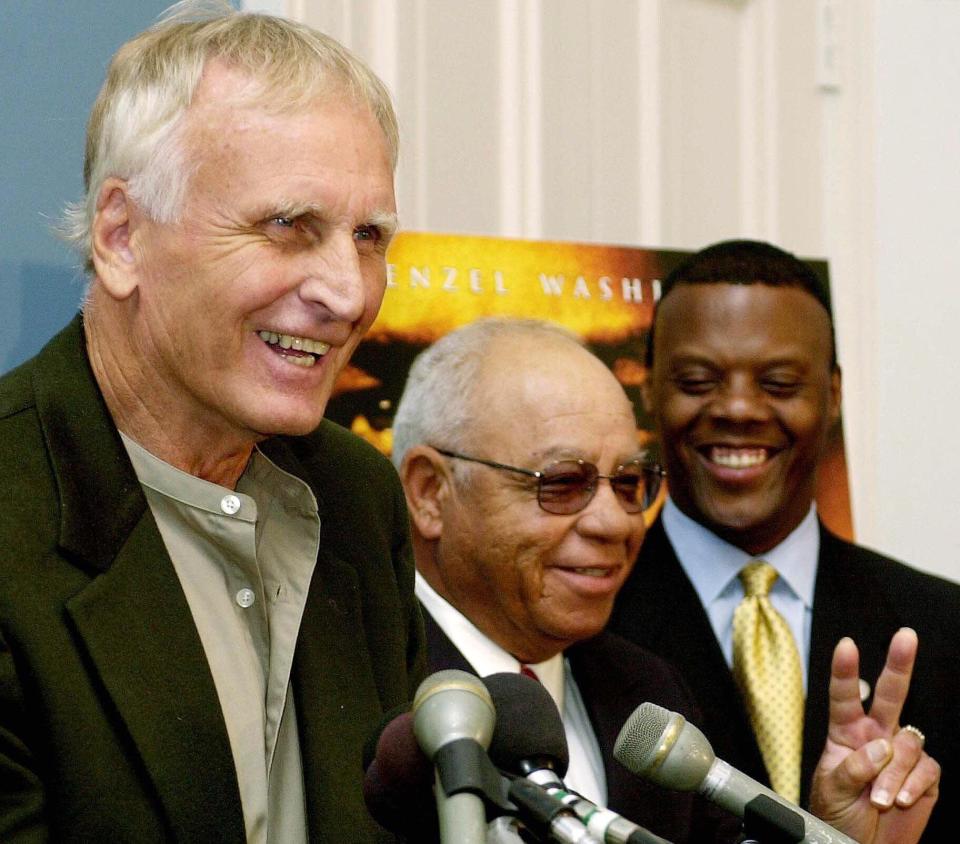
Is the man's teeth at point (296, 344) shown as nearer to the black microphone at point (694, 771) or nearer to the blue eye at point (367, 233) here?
the blue eye at point (367, 233)

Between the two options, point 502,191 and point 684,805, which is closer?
point 684,805

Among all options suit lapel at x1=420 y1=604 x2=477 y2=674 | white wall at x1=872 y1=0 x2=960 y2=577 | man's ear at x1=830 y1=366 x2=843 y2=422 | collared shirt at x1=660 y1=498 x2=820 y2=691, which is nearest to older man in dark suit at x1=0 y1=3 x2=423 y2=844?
suit lapel at x1=420 y1=604 x2=477 y2=674

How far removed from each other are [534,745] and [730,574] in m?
2.02

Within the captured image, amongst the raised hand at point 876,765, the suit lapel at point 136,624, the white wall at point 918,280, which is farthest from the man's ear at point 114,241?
the white wall at point 918,280

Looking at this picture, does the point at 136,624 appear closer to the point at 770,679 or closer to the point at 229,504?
the point at 229,504

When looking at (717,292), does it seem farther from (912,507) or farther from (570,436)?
(912,507)

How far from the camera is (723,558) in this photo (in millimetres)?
3350

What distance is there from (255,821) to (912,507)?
9.52ft

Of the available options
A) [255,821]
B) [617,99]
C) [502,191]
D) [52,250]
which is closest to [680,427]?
[502,191]

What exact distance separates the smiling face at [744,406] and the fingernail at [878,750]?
654mm

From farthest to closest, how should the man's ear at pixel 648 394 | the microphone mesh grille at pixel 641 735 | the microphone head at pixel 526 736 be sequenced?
the man's ear at pixel 648 394 → the microphone mesh grille at pixel 641 735 → the microphone head at pixel 526 736

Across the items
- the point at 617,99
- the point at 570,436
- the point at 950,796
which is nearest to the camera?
the point at 570,436

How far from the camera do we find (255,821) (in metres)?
1.93

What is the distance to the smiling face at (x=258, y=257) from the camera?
6.36ft
